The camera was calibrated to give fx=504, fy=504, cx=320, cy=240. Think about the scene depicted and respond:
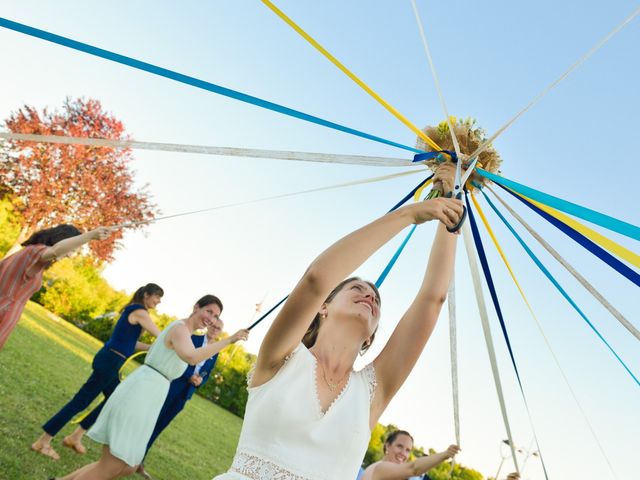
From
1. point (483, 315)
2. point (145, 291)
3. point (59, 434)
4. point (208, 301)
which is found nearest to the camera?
point (483, 315)

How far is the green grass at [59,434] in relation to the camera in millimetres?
4199

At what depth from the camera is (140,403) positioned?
11.5ft

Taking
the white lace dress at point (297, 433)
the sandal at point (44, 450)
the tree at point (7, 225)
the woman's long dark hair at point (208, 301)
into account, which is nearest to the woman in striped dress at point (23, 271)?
the woman's long dark hair at point (208, 301)

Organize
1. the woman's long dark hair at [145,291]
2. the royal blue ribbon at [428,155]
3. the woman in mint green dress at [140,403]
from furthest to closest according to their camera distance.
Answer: the woman's long dark hair at [145,291] < the woman in mint green dress at [140,403] < the royal blue ribbon at [428,155]

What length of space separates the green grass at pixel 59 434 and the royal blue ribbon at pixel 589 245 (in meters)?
3.89

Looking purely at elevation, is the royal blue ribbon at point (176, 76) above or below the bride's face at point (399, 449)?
above

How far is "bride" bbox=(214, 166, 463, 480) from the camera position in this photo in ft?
4.66

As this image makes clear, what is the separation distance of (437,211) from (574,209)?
67cm

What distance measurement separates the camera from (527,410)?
2582mm

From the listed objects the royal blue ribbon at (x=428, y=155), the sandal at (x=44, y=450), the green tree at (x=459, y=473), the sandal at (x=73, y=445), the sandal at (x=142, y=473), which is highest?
the green tree at (x=459, y=473)

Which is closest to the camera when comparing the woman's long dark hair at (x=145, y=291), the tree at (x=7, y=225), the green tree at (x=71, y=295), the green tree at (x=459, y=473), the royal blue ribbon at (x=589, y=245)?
the royal blue ribbon at (x=589, y=245)

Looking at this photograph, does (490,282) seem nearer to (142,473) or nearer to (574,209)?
(574,209)

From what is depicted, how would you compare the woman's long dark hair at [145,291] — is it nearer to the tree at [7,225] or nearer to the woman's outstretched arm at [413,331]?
the woman's outstretched arm at [413,331]

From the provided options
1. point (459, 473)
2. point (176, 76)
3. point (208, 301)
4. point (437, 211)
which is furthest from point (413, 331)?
point (459, 473)
